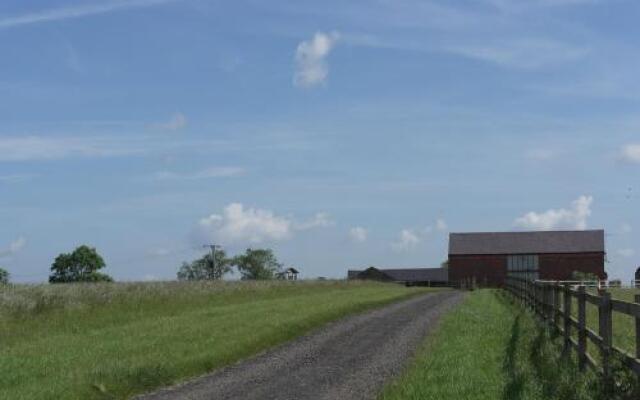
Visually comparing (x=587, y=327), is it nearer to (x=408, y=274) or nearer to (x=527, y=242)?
(x=527, y=242)

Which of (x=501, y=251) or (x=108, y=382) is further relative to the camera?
(x=501, y=251)

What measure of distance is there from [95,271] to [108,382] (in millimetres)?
128375

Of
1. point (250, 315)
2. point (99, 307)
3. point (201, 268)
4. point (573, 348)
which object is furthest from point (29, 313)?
point (201, 268)

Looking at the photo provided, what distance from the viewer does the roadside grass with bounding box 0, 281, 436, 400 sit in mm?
14164

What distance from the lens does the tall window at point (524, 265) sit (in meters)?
124

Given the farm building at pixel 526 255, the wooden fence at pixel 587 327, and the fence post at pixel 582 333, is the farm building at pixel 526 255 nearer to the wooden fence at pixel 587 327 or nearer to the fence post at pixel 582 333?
the wooden fence at pixel 587 327

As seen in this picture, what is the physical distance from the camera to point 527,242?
416ft

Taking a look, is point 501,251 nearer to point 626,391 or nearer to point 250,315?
point 250,315

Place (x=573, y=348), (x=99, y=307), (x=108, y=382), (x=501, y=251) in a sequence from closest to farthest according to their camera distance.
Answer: (x=108, y=382) < (x=573, y=348) < (x=99, y=307) < (x=501, y=251)

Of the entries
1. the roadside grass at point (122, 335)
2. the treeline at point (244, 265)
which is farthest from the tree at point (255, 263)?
the roadside grass at point (122, 335)

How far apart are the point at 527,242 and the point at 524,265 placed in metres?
3.93

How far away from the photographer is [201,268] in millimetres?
174875

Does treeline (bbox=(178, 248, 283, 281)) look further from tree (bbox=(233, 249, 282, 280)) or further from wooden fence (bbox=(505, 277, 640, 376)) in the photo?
wooden fence (bbox=(505, 277, 640, 376))

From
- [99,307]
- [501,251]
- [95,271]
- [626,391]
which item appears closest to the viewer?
[626,391]
